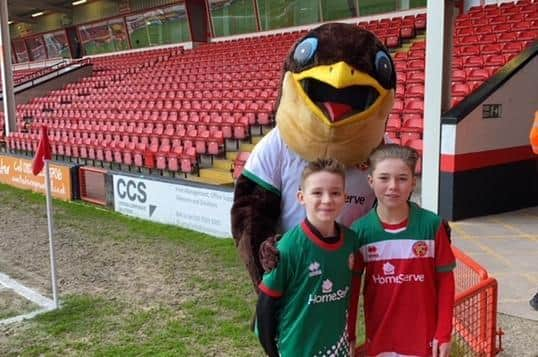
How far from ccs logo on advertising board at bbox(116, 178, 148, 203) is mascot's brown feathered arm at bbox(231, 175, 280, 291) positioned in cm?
600

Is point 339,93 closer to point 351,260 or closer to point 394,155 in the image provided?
point 394,155

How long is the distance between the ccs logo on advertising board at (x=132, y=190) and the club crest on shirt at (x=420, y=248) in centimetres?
636

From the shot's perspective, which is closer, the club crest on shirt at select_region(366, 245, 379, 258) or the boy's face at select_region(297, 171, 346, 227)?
the boy's face at select_region(297, 171, 346, 227)

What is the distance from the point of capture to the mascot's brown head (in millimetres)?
1855

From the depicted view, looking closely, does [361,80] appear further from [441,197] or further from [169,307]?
[441,197]

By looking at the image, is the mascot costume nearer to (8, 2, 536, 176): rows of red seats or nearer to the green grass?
the green grass

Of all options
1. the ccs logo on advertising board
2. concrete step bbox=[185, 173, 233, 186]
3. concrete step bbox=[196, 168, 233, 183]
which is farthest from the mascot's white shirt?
concrete step bbox=[196, 168, 233, 183]

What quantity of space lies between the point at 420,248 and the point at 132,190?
265 inches

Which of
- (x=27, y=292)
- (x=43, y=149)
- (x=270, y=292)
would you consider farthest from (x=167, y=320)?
(x=270, y=292)

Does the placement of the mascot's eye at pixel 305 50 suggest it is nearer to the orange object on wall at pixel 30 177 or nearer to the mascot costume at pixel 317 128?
the mascot costume at pixel 317 128

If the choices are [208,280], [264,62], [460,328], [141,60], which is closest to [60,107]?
[141,60]

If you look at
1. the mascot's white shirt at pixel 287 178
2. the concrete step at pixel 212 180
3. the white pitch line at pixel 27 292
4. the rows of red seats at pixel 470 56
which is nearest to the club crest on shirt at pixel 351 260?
the mascot's white shirt at pixel 287 178

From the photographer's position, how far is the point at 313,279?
72.2 inches

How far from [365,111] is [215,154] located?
8533 millimetres
